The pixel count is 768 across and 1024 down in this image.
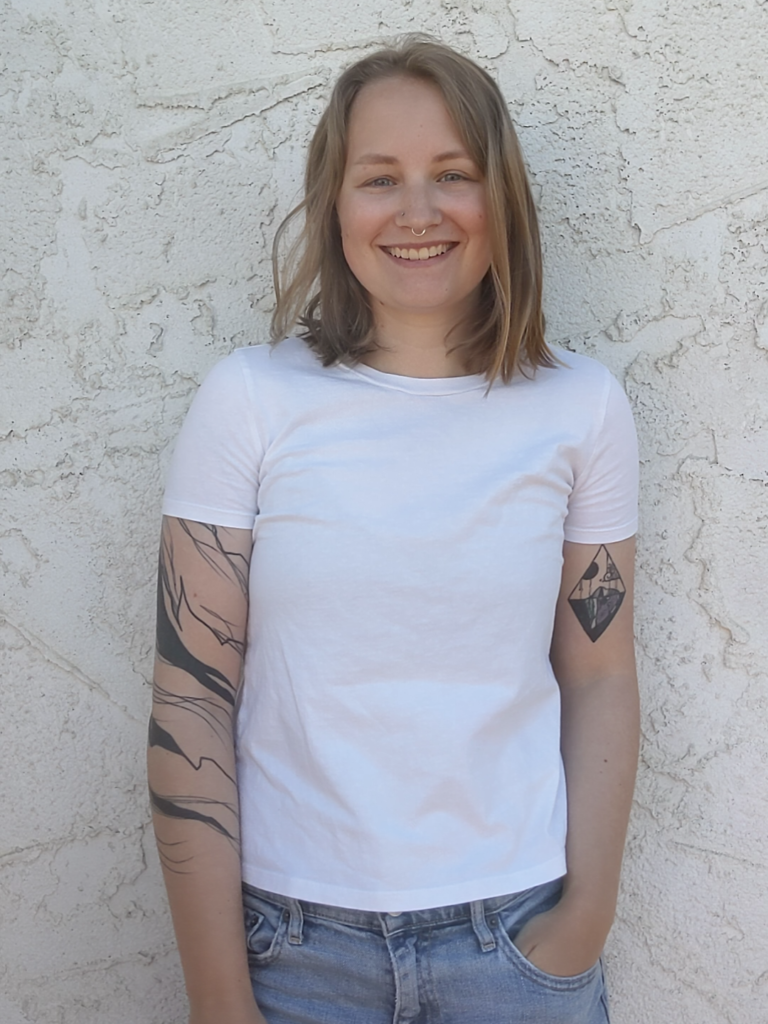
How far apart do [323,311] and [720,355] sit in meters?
0.75

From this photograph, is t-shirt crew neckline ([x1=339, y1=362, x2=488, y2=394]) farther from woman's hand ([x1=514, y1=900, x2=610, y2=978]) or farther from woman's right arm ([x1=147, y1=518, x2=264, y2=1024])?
woman's hand ([x1=514, y1=900, x2=610, y2=978])

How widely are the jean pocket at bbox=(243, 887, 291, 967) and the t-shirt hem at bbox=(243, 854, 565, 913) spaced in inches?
1.2

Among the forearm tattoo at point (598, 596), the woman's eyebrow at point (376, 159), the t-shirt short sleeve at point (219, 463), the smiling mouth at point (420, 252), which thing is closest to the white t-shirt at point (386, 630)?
the t-shirt short sleeve at point (219, 463)

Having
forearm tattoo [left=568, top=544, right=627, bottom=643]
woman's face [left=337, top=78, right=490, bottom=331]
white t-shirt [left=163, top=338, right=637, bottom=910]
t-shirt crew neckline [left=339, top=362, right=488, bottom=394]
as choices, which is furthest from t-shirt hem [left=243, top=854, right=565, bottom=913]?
woman's face [left=337, top=78, right=490, bottom=331]

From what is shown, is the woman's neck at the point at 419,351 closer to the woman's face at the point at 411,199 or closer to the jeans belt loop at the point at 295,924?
the woman's face at the point at 411,199

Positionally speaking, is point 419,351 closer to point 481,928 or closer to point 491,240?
point 491,240

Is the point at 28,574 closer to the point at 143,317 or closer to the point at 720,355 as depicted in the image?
the point at 143,317

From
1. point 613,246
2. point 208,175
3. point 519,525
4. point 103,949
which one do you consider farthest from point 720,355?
point 103,949

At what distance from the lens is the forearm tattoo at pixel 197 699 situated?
145 centimetres

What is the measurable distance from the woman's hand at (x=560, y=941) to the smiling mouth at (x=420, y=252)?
105cm

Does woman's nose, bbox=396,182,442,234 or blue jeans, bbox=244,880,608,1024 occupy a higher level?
woman's nose, bbox=396,182,442,234

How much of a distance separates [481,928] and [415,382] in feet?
2.81

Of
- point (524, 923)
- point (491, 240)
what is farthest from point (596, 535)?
point (524, 923)

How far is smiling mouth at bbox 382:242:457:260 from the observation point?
154 centimetres
